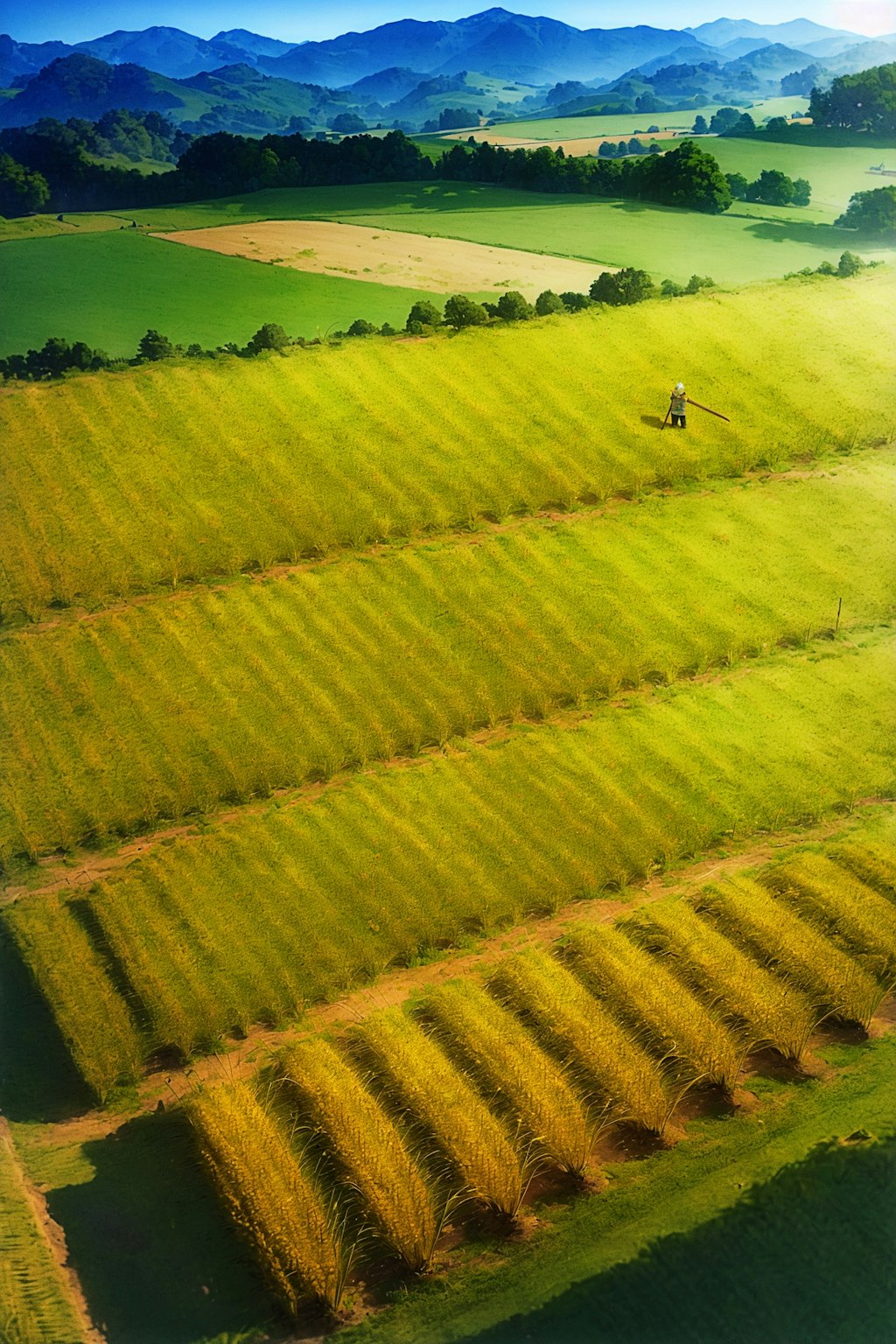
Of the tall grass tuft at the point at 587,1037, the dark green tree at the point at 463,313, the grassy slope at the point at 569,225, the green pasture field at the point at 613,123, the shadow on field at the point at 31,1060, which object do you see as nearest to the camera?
the tall grass tuft at the point at 587,1037

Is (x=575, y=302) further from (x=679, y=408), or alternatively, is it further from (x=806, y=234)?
(x=806, y=234)

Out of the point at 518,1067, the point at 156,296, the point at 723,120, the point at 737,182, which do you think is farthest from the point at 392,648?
the point at 723,120

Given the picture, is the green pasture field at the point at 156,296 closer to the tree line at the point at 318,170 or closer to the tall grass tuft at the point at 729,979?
the tree line at the point at 318,170

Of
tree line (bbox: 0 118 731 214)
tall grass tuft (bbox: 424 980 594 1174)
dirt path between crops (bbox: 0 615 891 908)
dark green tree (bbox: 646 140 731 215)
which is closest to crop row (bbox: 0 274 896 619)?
dirt path between crops (bbox: 0 615 891 908)

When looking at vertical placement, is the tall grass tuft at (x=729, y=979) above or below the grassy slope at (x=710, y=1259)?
above

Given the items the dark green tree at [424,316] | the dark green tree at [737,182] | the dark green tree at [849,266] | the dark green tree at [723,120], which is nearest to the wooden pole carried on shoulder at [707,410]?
the dark green tree at [424,316]

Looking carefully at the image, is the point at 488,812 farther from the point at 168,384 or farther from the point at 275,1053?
the point at 168,384

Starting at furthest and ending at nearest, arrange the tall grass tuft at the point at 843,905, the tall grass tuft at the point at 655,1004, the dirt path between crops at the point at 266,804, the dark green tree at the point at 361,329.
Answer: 1. the dark green tree at the point at 361,329
2. the dirt path between crops at the point at 266,804
3. the tall grass tuft at the point at 843,905
4. the tall grass tuft at the point at 655,1004

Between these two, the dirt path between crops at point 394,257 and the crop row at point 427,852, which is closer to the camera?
the crop row at point 427,852
